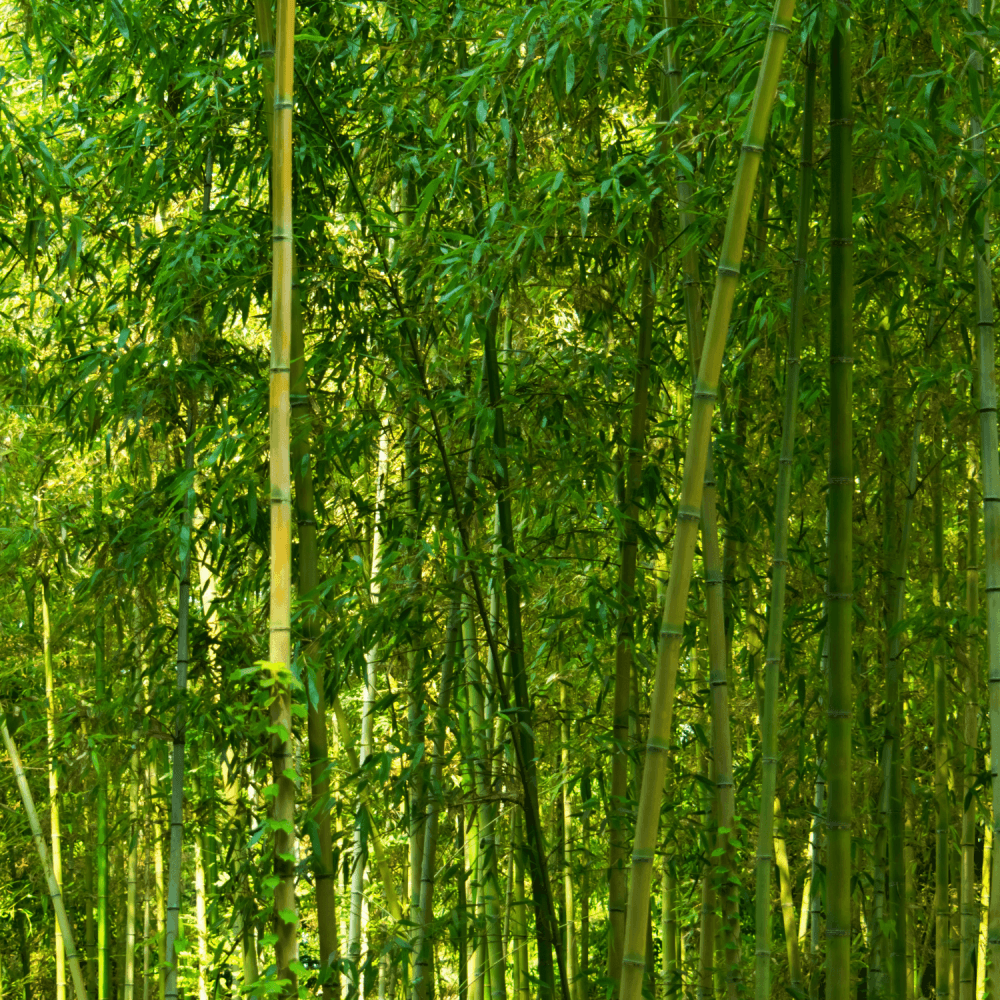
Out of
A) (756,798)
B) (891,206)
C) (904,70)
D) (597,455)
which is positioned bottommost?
(756,798)

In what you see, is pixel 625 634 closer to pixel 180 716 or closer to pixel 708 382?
pixel 708 382

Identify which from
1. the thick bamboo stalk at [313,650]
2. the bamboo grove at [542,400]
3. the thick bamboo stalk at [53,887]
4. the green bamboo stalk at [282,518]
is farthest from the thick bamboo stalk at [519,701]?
the thick bamboo stalk at [53,887]

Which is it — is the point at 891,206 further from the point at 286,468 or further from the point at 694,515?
the point at 286,468

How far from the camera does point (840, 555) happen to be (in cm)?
236

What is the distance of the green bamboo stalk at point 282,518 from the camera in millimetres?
1950

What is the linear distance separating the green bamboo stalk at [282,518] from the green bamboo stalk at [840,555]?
3.47 feet

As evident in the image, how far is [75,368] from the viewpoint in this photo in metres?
3.59

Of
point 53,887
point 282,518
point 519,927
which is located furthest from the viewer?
point 53,887

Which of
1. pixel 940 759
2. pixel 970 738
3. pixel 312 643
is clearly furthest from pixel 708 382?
pixel 940 759

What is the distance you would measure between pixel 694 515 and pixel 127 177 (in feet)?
6.71

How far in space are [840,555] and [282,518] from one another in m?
1.11

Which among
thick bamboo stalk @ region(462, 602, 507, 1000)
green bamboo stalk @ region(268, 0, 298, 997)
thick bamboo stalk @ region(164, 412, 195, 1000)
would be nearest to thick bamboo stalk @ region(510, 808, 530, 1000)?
thick bamboo stalk @ region(462, 602, 507, 1000)

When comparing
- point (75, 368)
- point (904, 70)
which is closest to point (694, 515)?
point (904, 70)

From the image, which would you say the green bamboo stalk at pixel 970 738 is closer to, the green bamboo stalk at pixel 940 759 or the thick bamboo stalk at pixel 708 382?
the green bamboo stalk at pixel 940 759
